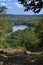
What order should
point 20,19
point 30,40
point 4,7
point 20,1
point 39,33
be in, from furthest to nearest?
point 20,19
point 30,40
point 39,33
point 4,7
point 20,1

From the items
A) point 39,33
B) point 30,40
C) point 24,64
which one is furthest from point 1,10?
point 24,64

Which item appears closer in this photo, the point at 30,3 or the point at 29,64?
the point at 30,3

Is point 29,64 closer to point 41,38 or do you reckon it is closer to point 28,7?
point 28,7

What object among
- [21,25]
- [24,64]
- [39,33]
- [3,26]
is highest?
[24,64]

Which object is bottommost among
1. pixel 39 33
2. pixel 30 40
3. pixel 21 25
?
pixel 21 25

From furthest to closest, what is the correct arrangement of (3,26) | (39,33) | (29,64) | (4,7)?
(39,33)
(3,26)
(4,7)
(29,64)

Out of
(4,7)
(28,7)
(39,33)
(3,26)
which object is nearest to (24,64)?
(28,7)

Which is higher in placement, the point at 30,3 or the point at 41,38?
the point at 30,3

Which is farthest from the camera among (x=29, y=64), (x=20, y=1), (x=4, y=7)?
(x=4, y=7)

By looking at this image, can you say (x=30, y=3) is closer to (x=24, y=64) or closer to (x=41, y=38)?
(x=24, y=64)
